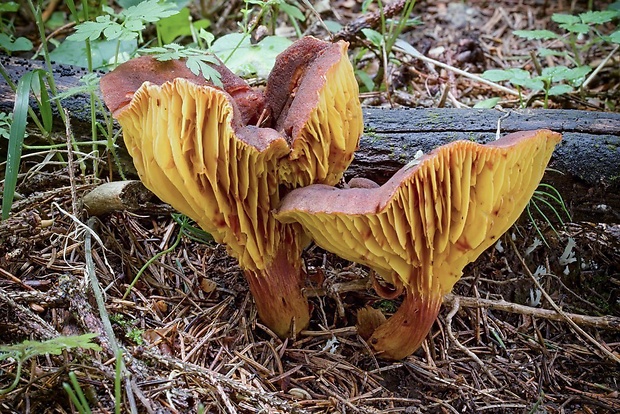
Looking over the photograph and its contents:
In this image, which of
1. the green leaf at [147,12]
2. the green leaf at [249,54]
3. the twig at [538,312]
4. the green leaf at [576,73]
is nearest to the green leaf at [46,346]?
the green leaf at [147,12]

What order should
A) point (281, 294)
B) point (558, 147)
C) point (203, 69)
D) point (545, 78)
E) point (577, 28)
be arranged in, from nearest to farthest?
point (203, 69) < point (281, 294) < point (558, 147) < point (545, 78) < point (577, 28)

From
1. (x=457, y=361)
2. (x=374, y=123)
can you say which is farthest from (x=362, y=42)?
(x=457, y=361)

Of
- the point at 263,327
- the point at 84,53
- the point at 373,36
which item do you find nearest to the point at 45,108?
the point at 84,53

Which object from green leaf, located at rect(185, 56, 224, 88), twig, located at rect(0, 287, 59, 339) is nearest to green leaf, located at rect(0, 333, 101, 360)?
twig, located at rect(0, 287, 59, 339)

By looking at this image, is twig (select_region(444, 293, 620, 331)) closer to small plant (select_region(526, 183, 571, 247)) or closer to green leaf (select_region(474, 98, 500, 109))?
small plant (select_region(526, 183, 571, 247))

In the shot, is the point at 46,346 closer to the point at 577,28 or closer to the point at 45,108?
the point at 45,108

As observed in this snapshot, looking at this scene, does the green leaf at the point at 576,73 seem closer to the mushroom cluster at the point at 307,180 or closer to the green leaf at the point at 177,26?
the mushroom cluster at the point at 307,180
